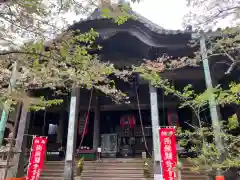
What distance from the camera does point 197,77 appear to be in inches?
352

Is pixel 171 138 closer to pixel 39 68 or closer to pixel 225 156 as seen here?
pixel 225 156

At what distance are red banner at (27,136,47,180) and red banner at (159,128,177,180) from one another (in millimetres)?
4641

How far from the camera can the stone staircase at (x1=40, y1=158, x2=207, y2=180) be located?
799 centimetres

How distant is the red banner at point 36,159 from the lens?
25.3ft

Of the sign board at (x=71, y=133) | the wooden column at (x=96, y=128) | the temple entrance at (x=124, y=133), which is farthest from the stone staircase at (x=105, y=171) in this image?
the temple entrance at (x=124, y=133)

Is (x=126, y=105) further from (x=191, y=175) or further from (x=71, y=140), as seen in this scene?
(x=191, y=175)

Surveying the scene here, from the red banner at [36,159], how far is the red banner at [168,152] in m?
4.64

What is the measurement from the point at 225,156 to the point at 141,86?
6419 mm

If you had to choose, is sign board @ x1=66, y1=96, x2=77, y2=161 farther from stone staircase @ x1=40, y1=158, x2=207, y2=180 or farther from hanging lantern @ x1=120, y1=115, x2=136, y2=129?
hanging lantern @ x1=120, y1=115, x2=136, y2=129

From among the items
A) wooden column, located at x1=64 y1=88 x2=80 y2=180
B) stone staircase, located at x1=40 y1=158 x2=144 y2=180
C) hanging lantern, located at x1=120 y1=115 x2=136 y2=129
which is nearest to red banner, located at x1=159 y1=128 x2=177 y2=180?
stone staircase, located at x1=40 y1=158 x2=144 y2=180

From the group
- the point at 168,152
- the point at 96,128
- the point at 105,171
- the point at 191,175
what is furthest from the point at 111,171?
the point at 96,128

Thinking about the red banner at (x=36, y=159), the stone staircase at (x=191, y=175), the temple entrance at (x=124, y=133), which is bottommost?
the stone staircase at (x=191, y=175)

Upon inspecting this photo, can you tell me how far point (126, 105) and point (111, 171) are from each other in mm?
4300

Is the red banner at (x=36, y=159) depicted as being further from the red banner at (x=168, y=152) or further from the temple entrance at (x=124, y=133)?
the red banner at (x=168, y=152)
